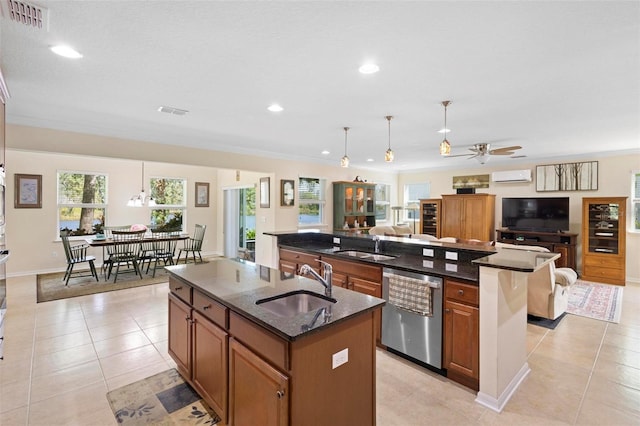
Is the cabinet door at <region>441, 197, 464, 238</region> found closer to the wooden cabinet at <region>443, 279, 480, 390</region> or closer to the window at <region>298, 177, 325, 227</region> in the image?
the window at <region>298, 177, 325, 227</region>

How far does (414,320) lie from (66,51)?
Answer: 3.51m

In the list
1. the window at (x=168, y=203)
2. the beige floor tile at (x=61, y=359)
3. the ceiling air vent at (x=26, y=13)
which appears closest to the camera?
the ceiling air vent at (x=26, y=13)

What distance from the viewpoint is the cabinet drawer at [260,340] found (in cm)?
145

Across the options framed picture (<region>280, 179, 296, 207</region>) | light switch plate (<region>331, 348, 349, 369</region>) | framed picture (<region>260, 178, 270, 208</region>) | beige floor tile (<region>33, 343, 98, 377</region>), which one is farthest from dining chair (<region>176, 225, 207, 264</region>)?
light switch plate (<region>331, 348, 349, 369</region>)

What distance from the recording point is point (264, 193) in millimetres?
6840

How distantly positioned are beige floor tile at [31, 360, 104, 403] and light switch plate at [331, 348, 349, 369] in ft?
7.35

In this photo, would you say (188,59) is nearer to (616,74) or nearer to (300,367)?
(300,367)

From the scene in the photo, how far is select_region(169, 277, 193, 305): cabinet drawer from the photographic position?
234 centimetres

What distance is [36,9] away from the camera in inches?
69.2

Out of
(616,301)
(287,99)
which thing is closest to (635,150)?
(616,301)

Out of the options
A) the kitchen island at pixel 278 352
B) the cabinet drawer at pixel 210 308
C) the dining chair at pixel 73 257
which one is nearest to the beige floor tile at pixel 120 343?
the kitchen island at pixel 278 352

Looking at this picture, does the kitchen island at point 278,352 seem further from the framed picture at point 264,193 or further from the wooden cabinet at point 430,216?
the wooden cabinet at point 430,216

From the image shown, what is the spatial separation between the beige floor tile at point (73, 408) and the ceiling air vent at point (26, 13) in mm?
2591

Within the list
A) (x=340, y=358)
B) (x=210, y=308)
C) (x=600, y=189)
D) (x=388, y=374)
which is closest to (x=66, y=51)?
(x=210, y=308)
